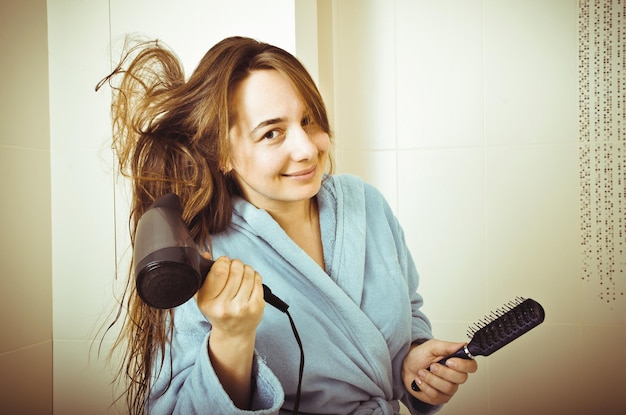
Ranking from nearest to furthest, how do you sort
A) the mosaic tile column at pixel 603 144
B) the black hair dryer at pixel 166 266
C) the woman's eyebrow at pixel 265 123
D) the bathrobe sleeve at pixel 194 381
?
the black hair dryer at pixel 166 266 → the bathrobe sleeve at pixel 194 381 → the woman's eyebrow at pixel 265 123 → the mosaic tile column at pixel 603 144

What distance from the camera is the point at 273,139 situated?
695 mm

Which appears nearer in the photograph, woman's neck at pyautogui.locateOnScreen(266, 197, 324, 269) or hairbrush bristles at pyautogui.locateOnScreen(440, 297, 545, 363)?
hairbrush bristles at pyautogui.locateOnScreen(440, 297, 545, 363)

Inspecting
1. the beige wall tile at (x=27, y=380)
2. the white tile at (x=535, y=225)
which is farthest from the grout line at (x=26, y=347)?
the white tile at (x=535, y=225)

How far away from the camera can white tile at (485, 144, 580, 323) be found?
1042mm

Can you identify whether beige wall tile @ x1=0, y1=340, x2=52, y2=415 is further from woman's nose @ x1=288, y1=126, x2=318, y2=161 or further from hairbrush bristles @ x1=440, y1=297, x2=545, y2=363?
hairbrush bristles @ x1=440, y1=297, x2=545, y2=363

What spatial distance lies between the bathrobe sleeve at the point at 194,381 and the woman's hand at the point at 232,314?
2 centimetres

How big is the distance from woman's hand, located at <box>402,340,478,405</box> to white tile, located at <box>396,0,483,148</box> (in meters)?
0.49

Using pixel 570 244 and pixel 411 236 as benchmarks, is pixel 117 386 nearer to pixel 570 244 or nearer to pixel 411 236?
pixel 411 236

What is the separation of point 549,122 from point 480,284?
1.24ft

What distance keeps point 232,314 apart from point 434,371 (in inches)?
14.8

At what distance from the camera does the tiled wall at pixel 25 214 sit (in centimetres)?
71

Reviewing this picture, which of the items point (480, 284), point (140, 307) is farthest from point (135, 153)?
point (480, 284)

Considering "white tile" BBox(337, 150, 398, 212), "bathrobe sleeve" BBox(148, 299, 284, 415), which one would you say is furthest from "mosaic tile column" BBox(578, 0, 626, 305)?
Result: "bathrobe sleeve" BBox(148, 299, 284, 415)

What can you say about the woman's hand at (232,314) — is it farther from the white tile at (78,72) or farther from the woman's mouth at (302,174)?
the white tile at (78,72)
